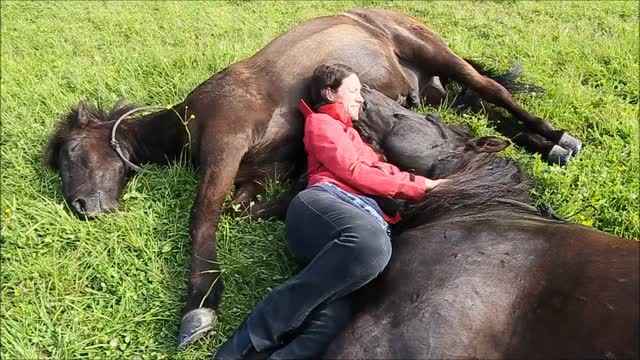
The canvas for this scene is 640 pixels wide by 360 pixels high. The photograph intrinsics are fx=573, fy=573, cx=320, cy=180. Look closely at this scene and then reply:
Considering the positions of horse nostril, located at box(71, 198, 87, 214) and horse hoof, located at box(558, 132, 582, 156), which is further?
horse hoof, located at box(558, 132, 582, 156)

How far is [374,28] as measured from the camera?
5.00 meters

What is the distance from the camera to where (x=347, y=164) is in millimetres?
3197

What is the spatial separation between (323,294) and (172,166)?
2.10 m

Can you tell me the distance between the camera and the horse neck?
4348 millimetres

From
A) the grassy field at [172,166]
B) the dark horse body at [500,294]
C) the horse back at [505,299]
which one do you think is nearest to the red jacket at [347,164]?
the dark horse body at [500,294]

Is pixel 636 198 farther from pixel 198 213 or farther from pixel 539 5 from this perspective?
pixel 539 5

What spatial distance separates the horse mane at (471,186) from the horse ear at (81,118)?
2.66m

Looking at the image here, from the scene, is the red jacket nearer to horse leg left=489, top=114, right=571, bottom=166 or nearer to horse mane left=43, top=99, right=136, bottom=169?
horse leg left=489, top=114, right=571, bottom=166

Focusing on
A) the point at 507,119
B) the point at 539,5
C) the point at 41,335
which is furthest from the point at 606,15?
the point at 41,335

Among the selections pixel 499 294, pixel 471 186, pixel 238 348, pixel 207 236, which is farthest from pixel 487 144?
pixel 238 348

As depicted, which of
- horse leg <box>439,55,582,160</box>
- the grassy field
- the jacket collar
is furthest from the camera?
horse leg <box>439,55,582,160</box>

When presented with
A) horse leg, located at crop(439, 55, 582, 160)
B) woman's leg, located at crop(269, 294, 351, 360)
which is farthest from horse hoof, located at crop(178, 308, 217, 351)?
horse leg, located at crop(439, 55, 582, 160)

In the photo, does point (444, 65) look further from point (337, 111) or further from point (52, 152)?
point (52, 152)

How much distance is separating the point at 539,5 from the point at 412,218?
553cm
